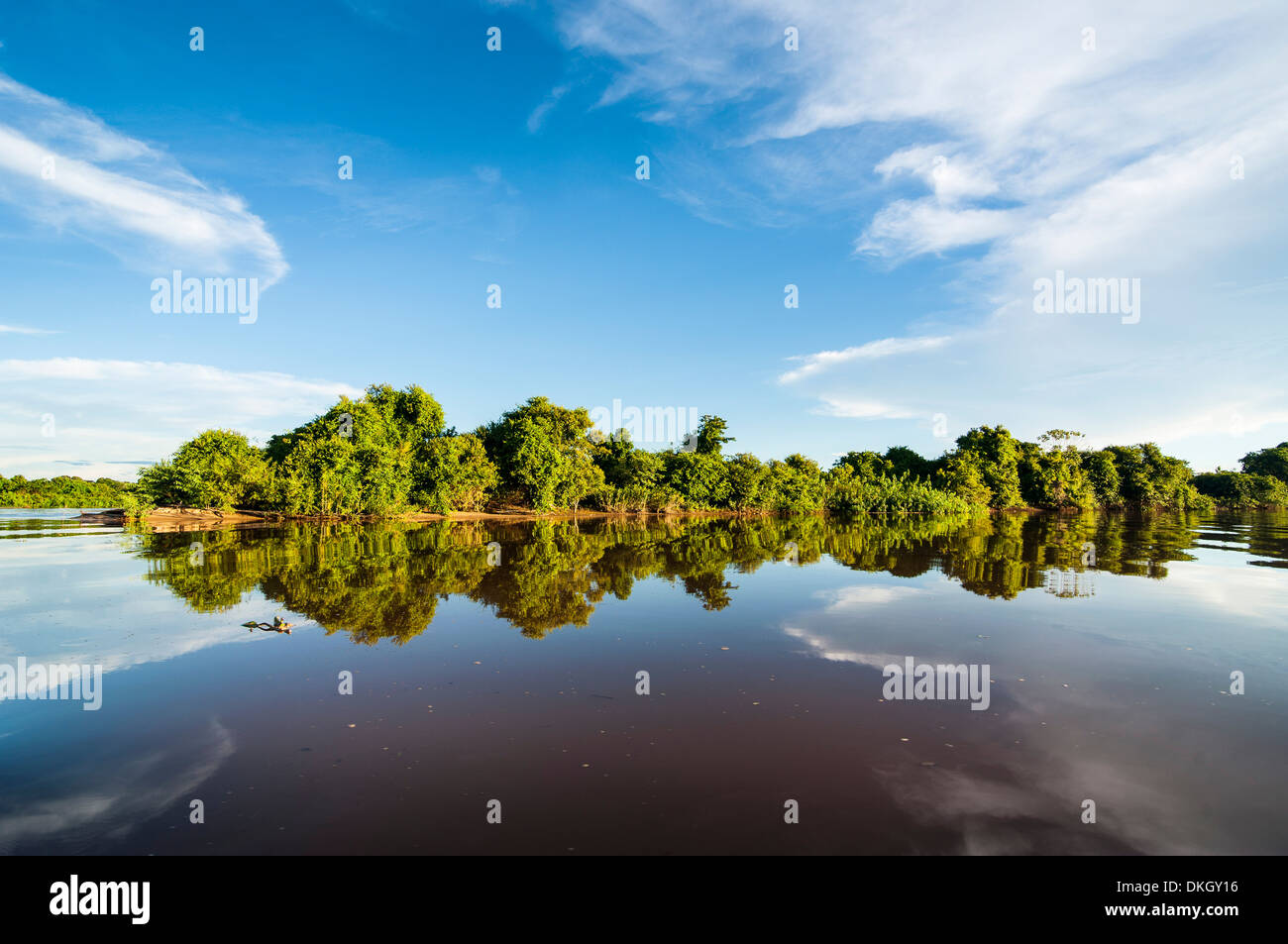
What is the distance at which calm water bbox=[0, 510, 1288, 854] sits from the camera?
4.28 meters

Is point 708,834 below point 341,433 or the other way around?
below

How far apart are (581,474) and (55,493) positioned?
72.6m

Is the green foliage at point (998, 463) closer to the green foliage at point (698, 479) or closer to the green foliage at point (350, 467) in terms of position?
the green foliage at point (698, 479)

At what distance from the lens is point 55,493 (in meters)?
70.0

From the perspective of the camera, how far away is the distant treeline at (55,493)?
6644 cm

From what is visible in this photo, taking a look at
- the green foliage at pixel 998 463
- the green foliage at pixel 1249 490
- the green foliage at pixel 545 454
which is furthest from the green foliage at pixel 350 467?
the green foliage at pixel 1249 490

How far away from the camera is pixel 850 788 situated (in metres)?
4.78

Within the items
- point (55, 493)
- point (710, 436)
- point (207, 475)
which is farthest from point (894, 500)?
point (55, 493)

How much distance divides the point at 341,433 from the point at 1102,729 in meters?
42.1

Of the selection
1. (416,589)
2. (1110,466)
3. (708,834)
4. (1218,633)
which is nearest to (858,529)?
(1218,633)

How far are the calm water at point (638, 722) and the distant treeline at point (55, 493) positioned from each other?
76.2 m

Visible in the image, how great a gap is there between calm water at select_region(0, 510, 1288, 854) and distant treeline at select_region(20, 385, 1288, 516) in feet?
80.3

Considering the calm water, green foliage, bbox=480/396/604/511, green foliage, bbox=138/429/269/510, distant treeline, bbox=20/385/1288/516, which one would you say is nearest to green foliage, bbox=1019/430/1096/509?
distant treeline, bbox=20/385/1288/516
